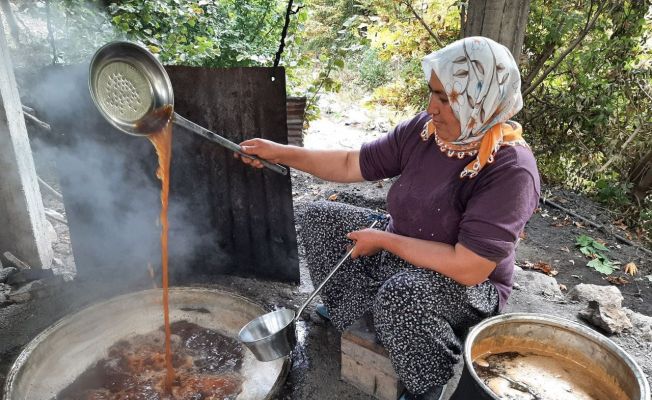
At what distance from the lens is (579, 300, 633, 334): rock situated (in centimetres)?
237

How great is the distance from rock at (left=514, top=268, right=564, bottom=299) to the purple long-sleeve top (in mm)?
999

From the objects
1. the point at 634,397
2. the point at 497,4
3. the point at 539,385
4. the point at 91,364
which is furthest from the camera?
the point at 497,4

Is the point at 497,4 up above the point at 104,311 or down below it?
above

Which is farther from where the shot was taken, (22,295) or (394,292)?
(22,295)

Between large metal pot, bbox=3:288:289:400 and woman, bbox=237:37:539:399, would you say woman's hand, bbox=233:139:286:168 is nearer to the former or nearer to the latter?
woman, bbox=237:37:539:399

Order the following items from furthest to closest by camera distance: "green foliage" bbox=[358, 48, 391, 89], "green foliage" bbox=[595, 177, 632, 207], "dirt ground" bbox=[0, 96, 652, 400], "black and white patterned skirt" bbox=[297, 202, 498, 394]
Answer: "green foliage" bbox=[358, 48, 391, 89] → "green foliage" bbox=[595, 177, 632, 207] → "dirt ground" bbox=[0, 96, 652, 400] → "black and white patterned skirt" bbox=[297, 202, 498, 394]

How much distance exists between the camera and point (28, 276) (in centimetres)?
270

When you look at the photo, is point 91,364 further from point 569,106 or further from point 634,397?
point 569,106

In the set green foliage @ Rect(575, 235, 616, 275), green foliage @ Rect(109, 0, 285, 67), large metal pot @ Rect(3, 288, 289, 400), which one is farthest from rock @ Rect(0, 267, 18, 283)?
green foliage @ Rect(575, 235, 616, 275)

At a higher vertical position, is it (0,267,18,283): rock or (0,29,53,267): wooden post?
(0,29,53,267): wooden post

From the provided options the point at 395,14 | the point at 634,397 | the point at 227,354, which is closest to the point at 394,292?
the point at 634,397

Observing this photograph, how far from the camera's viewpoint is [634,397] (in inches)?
55.3

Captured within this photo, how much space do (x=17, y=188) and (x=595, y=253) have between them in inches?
183

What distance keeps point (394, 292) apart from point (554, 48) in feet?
13.8
